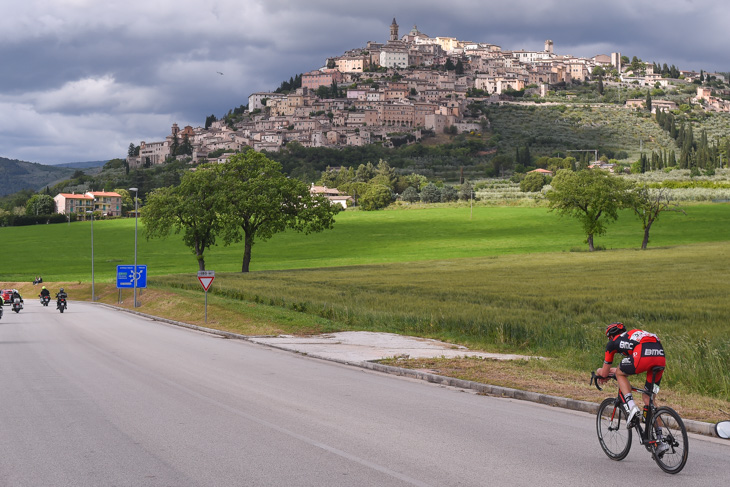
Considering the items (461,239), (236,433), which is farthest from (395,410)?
(461,239)

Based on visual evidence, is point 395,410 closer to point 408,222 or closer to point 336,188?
point 408,222

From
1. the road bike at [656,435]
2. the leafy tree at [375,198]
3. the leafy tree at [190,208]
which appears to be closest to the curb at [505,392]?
the road bike at [656,435]

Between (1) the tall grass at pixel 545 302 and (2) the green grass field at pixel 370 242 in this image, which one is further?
(2) the green grass field at pixel 370 242

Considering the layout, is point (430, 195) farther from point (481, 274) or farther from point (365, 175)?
point (481, 274)

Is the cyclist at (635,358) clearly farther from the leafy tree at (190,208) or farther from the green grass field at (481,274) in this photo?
the leafy tree at (190,208)

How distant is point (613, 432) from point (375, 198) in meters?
148

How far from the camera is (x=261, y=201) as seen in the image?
66375 mm

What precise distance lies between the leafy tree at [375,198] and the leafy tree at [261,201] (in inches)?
3268

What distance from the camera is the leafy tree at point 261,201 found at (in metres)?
66.6

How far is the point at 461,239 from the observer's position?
100 metres

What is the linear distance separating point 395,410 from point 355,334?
47.1 ft

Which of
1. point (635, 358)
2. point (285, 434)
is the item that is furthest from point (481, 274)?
point (635, 358)

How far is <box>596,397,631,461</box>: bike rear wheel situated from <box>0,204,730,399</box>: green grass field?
5252mm

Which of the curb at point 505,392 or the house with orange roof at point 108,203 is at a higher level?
the house with orange roof at point 108,203
